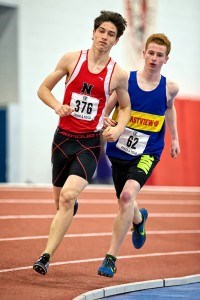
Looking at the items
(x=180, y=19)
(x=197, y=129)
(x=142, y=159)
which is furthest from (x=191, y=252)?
(x=180, y=19)

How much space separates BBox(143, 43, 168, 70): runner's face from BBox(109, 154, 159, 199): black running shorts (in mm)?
777

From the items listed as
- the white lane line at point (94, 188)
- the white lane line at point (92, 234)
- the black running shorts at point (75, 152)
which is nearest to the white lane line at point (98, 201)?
the white lane line at point (94, 188)

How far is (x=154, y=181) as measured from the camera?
15.6 metres

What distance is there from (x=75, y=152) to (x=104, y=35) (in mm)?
945

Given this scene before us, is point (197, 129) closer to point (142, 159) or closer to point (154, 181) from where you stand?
point (154, 181)

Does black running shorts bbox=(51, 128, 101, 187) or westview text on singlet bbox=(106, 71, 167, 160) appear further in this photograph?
westview text on singlet bbox=(106, 71, 167, 160)

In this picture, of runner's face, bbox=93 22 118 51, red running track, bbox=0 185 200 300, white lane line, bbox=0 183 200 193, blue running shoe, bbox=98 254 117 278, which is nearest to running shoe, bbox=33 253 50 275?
red running track, bbox=0 185 200 300

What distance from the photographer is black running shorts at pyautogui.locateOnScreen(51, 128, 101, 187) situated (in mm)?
5421

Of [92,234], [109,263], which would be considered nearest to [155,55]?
[109,263]

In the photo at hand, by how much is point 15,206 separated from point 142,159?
4944 mm

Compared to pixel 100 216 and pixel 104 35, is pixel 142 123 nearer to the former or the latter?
pixel 104 35

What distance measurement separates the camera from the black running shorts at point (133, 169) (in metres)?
5.73

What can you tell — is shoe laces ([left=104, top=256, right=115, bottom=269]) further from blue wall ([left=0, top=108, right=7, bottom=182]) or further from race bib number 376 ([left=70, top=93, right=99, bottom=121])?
blue wall ([left=0, top=108, right=7, bottom=182])

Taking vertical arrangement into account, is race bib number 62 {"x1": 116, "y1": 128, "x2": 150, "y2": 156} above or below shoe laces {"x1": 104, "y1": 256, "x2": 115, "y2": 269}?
above
